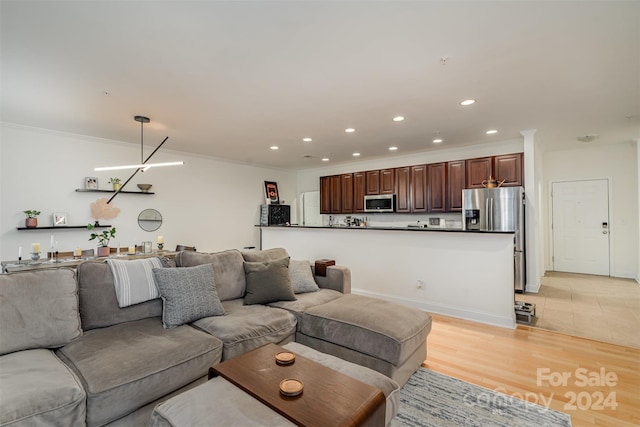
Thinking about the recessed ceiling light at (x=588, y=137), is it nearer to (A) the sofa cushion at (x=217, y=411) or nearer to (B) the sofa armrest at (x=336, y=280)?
(B) the sofa armrest at (x=336, y=280)

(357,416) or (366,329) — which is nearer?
(357,416)

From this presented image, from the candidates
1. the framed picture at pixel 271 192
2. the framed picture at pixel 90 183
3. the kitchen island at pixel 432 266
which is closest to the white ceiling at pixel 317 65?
the framed picture at pixel 90 183

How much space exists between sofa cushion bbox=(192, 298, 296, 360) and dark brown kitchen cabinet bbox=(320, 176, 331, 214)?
5127 millimetres

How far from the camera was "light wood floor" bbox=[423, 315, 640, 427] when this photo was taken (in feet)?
6.82

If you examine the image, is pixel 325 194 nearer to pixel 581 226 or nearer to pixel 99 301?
pixel 581 226

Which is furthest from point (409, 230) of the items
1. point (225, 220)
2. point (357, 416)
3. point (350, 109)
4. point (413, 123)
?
point (225, 220)

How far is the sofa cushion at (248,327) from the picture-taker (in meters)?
2.10

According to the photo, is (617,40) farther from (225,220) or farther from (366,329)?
(225,220)

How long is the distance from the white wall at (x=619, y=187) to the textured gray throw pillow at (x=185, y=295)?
24.3ft

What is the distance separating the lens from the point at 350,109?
365 cm

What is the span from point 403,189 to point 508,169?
190 cm

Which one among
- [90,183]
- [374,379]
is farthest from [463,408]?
[90,183]

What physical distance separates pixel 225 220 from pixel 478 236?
5.00 metres

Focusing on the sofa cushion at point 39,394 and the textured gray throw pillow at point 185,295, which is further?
the textured gray throw pillow at point 185,295
